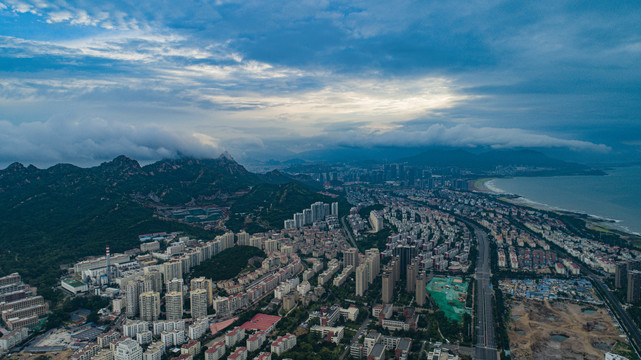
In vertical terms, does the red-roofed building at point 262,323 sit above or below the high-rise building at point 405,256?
below

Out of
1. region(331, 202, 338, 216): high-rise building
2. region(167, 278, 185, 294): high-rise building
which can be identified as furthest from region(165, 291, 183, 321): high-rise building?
region(331, 202, 338, 216): high-rise building

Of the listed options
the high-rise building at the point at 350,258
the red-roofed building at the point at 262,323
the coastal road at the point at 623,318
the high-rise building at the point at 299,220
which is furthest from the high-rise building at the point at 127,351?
the high-rise building at the point at 299,220

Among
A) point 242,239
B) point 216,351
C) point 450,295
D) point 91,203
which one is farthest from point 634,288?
point 91,203

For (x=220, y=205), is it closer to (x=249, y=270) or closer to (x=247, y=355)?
(x=249, y=270)

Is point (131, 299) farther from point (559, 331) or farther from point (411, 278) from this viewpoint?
point (559, 331)

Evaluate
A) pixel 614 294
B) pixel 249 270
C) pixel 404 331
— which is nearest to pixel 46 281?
pixel 249 270

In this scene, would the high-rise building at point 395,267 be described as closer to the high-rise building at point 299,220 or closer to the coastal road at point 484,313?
the coastal road at point 484,313
